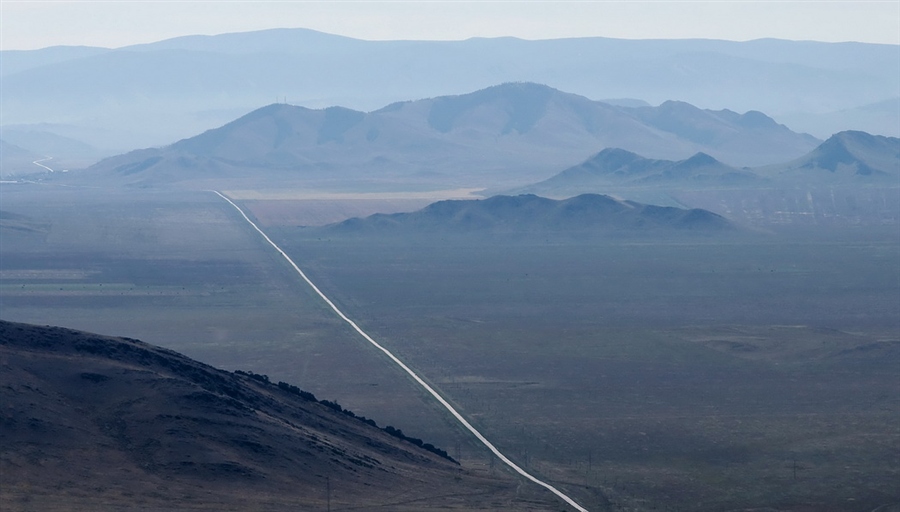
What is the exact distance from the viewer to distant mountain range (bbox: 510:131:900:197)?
113375 mm

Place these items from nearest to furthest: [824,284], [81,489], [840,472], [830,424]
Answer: [81,489] < [840,472] < [830,424] < [824,284]

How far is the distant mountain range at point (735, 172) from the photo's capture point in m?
113

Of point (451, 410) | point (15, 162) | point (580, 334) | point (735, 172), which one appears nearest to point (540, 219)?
point (735, 172)

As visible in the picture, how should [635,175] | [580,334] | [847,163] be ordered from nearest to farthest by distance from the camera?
[580,334]
[847,163]
[635,175]

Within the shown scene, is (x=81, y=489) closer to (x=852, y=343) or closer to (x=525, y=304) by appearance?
(x=852, y=343)

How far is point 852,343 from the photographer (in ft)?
146

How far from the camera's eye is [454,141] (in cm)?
16812

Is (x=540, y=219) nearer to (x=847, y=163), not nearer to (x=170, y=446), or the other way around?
(x=847, y=163)

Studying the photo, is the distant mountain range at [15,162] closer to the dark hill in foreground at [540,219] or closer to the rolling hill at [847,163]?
the dark hill in foreground at [540,219]

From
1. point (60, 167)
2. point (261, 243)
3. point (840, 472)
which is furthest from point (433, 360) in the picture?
point (60, 167)

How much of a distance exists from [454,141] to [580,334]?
400ft

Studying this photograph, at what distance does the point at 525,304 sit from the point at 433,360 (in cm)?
1270

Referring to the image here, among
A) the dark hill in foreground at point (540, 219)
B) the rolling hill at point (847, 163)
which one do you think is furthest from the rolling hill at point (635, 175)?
the dark hill in foreground at point (540, 219)

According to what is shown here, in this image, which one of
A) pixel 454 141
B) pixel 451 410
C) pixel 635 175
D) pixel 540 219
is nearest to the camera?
pixel 451 410
